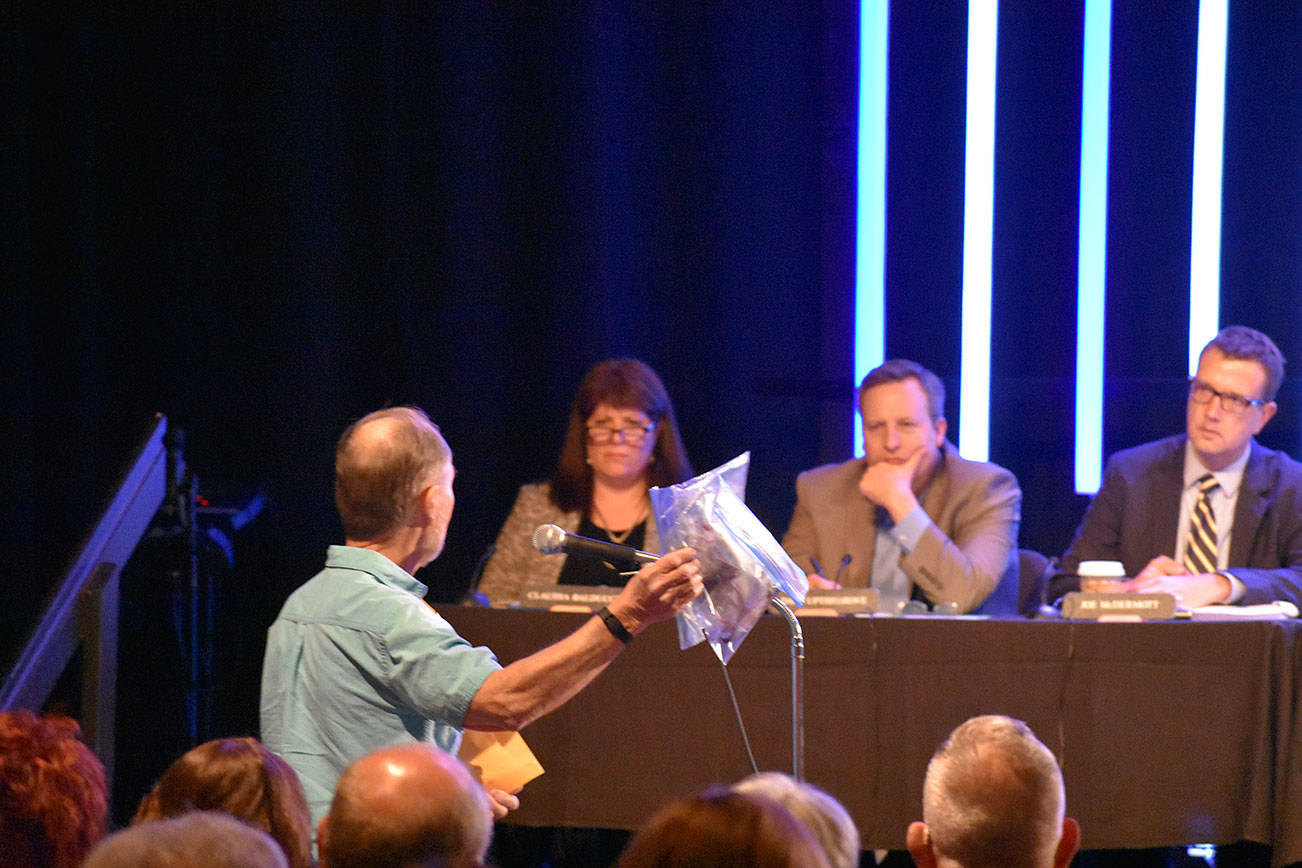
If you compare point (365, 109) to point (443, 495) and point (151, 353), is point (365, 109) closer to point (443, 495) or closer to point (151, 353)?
point (151, 353)

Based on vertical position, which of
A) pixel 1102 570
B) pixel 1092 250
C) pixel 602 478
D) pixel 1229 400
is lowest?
pixel 1102 570

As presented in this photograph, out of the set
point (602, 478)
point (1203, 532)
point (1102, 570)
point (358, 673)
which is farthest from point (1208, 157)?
point (358, 673)

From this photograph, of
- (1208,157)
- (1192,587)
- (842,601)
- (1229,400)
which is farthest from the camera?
(1208,157)

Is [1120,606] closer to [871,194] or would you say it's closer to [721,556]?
[721,556]

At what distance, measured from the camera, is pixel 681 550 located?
1.84m

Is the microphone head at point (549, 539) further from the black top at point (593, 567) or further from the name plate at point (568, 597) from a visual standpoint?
the black top at point (593, 567)

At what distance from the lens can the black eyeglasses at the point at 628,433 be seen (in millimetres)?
3875

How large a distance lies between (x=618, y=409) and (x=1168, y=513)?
1515 millimetres

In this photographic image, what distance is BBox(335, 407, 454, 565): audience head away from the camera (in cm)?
198

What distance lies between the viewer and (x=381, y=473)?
198cm

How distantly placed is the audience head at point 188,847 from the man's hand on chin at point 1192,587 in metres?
2.59

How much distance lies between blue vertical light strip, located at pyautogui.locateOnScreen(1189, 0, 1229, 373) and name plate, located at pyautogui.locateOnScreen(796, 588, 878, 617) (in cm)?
178

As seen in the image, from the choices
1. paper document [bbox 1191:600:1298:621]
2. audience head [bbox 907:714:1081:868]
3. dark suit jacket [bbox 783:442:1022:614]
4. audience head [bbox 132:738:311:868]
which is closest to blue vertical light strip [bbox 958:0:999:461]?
dark suit jacket [bbox 783:442:1022:614]

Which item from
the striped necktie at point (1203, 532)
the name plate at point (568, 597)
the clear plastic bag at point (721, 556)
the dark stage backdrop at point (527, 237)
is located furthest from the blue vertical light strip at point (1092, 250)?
the clear plastic bag at point (721, 556)
